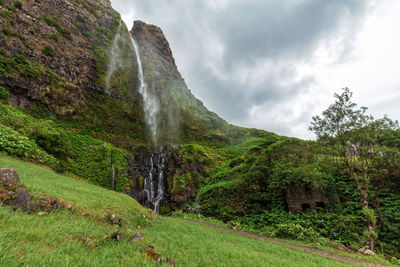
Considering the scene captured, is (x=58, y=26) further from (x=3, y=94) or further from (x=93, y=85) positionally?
(x=3, y=94)

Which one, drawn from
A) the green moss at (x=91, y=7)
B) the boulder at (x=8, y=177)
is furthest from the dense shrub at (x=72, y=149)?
the green moss at (x=91, y=7)

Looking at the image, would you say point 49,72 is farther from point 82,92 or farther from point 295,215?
point 295,215

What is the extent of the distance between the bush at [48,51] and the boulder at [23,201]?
1423 inches

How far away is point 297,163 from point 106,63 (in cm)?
4799

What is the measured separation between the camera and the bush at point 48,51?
28.7 m

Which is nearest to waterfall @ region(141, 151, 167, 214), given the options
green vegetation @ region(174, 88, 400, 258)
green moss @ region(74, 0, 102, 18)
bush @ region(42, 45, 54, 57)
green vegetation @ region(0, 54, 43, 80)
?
green vegetation @ region(174, 88, 400, 258)

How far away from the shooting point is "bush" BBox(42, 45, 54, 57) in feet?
94.3

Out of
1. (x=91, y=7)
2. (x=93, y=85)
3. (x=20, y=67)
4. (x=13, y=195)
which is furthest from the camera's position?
(x=91, y=7)

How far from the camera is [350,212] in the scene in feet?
41.2

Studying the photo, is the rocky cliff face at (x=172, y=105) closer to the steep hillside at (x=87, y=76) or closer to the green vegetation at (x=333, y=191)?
the steep hillside at (x=87, y=76)

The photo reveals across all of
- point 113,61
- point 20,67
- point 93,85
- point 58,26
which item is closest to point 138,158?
point 93,85

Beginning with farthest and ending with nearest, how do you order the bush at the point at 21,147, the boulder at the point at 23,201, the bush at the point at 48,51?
the bush at the point at 48,51
the bush at the point at 21,147
the boulder at the point at 23,201

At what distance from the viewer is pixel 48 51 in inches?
1156

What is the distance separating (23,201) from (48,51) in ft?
122
